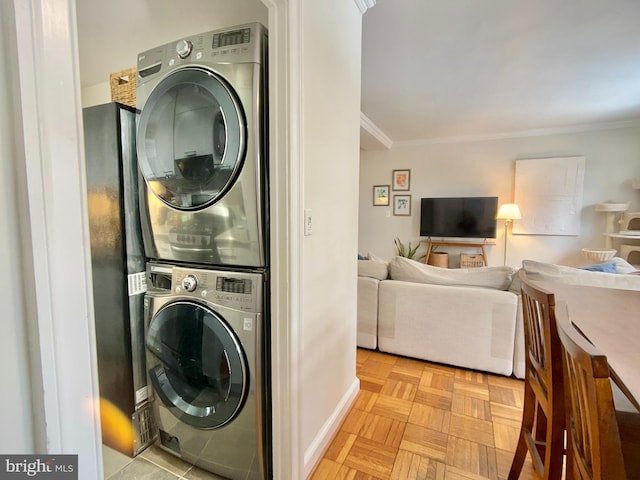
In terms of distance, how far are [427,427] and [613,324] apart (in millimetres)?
1056

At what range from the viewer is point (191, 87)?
1.20 meters

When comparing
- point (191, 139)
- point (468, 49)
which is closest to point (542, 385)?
point (191, 139)

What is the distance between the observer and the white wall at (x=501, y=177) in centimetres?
418

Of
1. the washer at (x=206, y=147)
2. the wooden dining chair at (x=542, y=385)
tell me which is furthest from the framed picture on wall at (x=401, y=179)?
the washer at (x=206, y=147)

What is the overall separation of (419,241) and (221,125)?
4.66 metres

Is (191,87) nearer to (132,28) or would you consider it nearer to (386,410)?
(132,28)

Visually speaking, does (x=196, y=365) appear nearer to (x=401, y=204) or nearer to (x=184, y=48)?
(x=184, y=48)

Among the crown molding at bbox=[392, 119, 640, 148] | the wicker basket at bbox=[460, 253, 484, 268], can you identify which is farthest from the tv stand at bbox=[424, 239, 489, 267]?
the crown molding at bbox=[392, 119, 640, 148]

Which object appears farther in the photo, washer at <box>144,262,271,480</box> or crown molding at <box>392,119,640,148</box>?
A: crown molding at <box>392,119,640,148</box>

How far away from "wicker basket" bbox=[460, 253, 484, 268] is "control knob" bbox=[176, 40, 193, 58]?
189 inches

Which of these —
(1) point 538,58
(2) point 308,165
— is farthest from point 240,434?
(1) point 538,58

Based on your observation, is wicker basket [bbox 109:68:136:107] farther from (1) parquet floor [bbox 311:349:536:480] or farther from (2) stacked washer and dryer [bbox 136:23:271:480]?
(1) parquet floor [bbox 311:349:536:480]

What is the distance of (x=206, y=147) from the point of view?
120 cm

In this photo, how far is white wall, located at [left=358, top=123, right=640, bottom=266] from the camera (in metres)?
4.18
